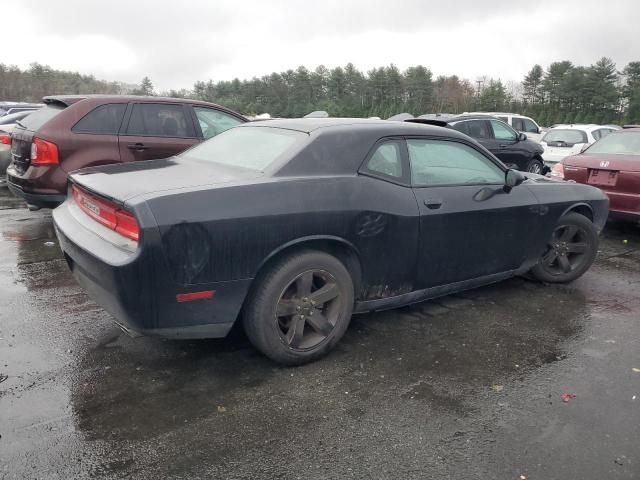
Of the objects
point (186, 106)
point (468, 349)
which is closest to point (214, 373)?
point (468, 349)

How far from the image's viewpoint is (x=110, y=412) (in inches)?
112

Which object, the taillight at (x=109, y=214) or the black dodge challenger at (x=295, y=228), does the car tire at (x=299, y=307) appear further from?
the taillight at (x=109, y=214)

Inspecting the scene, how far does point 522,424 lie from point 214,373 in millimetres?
1843

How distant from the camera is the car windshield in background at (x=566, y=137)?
542 inches

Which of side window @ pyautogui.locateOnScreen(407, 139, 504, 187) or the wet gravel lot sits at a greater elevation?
side window @ pyautogui.locateOnScreen(407, 139, 504, 187)

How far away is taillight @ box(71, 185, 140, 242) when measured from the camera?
2.88 meters

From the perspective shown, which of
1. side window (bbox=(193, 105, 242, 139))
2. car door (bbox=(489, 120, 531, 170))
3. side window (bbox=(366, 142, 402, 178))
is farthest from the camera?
car door (bbox=(489, 120, 531, 170))

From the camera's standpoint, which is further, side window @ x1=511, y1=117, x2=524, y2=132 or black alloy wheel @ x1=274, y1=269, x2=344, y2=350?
side window @ x1=511, y1=117, x2=524, y2=132

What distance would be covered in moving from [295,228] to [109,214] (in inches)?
44.0

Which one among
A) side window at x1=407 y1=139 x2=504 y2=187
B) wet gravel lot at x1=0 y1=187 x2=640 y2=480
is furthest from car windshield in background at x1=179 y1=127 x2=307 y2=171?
wet gravel lot at x1=0 y1=187 x2=640 y2=480

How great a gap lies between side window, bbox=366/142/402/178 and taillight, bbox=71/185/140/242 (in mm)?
1636

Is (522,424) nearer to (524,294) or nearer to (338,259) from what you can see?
→ (338,259)

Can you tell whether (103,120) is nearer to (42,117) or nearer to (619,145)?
(42,117)

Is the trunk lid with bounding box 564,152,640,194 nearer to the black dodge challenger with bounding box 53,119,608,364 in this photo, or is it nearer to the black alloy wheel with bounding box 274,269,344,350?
the black dodge challenger with bounding box 53,119,608,364
